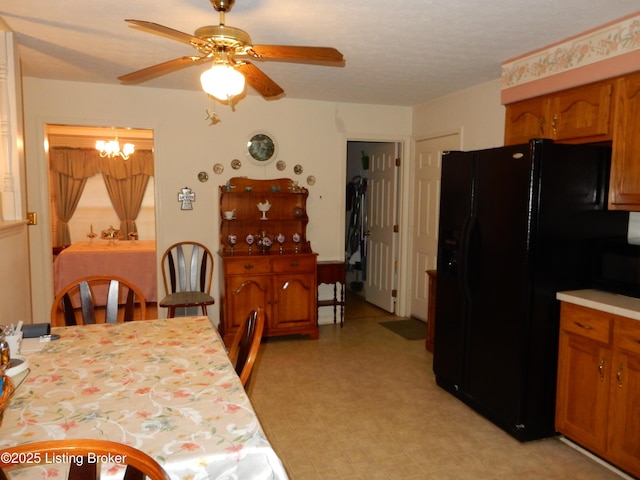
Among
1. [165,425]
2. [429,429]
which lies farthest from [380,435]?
[165,425]

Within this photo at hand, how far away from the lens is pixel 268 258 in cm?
432

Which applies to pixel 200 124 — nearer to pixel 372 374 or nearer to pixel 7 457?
pixel 372 374

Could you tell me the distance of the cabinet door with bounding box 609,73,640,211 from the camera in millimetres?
2498

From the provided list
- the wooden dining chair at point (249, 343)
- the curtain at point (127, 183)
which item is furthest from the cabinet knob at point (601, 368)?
the curtain at point (127, 183)

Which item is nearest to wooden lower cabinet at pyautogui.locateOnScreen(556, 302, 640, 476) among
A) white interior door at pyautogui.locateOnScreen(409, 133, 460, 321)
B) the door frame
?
white interior door at pyautogui.locateOnScreen(409, 133, 460, 321)

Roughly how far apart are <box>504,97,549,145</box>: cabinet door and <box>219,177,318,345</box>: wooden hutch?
6.66 feet

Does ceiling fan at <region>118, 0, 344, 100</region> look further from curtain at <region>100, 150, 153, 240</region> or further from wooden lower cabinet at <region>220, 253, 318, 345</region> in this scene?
curtain at <region>100, 150, 153, 240</region>

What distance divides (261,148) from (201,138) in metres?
0.59

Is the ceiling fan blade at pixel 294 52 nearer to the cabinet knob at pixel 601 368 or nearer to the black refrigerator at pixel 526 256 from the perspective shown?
the black refrigerator at pixel 526 256

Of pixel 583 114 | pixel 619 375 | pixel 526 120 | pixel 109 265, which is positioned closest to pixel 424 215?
pixel 526 120

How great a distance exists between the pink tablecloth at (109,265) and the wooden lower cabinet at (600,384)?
15.0ft

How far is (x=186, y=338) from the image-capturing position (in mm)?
2020

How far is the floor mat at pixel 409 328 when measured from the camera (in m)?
4.68

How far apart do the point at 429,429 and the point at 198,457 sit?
2.07 meters
